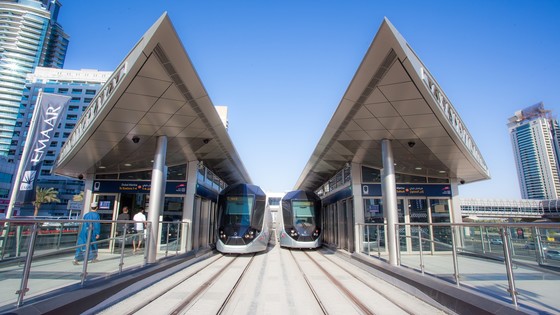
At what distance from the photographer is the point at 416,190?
12656mm

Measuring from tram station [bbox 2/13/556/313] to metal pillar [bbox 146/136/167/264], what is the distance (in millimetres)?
28

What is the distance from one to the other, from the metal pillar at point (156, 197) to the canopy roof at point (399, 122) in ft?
17.1

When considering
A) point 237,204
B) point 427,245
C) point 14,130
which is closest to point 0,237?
point 427,245

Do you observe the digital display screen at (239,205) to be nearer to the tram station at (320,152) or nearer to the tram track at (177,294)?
the tram station at (320,152)

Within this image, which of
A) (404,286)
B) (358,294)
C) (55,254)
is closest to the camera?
(55,254)

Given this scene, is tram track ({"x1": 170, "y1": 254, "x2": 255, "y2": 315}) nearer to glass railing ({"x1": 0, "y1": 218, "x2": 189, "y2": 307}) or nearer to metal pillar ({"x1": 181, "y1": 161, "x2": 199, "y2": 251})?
glass railing ({"x1": 0, "y1": 218, "x2": 189, "y2": 307})

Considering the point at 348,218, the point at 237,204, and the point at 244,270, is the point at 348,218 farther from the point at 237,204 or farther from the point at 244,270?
the point at 244,270

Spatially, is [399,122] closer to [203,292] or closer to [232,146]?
[203,292]

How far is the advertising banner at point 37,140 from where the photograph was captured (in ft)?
32.4

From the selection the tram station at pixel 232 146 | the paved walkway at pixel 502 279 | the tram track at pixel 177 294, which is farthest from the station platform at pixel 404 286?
the tram station at pixel 232 146

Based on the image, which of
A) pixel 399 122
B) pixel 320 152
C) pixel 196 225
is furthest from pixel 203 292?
pixel 320 152

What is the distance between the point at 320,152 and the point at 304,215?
139 inches

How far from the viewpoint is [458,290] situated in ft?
15.1

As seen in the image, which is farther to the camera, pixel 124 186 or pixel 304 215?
pixel 304 215
